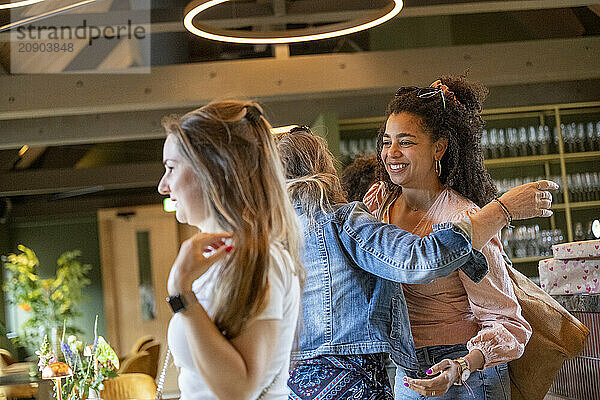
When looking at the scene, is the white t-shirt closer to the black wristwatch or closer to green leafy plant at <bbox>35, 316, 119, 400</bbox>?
the black wristwatch

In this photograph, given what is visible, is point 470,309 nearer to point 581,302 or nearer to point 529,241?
point 581,302

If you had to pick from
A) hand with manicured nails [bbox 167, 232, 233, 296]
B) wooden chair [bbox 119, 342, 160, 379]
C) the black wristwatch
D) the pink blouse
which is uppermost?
hand with manicured nails [bbox 167, 232, 233, 296]

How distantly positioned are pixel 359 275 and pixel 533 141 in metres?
6.42

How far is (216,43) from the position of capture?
9.20 meters

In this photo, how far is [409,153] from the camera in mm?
2322

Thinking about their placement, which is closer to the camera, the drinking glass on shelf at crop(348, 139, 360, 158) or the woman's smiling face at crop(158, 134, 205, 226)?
the woman's smiling face at crop(158, 134, 205, 226)

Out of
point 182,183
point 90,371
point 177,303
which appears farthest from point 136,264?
point 177,303

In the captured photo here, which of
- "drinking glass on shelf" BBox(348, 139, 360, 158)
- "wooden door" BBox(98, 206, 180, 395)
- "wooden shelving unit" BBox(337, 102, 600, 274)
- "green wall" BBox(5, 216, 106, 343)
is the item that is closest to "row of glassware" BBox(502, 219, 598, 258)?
"wooden shelving unit" BBox(337, 102, 600, 274)

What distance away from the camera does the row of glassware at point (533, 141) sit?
796 cm

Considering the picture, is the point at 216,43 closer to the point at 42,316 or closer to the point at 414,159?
the point at 42,316

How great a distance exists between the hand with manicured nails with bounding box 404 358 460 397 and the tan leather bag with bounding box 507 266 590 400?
13.0 inches

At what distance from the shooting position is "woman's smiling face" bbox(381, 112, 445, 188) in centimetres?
233

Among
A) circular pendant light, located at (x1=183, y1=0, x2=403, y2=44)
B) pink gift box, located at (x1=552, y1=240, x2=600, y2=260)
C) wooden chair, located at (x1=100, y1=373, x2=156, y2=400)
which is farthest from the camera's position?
wooden chair, located at (x1=100, y1=373, x2=156, y2=400)

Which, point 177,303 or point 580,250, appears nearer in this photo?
point 177,303
